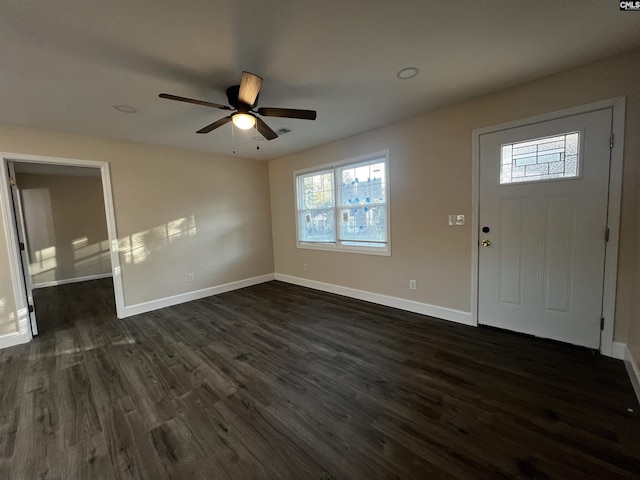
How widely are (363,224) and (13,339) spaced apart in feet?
15.0

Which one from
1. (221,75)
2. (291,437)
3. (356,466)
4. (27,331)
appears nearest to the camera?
(356,466)

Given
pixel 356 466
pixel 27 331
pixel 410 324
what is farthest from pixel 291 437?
pixel 27 331

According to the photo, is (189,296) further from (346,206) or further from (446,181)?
(446,181)

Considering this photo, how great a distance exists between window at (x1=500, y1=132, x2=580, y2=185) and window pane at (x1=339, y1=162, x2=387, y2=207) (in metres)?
1.45

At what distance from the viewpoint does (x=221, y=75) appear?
2172 mm

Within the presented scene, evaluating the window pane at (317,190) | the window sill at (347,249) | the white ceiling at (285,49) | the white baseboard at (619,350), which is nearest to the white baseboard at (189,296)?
the window sill at (347,249)

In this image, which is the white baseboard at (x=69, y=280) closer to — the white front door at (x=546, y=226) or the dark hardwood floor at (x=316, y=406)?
the dark hardwood floor at (x=316, y=406)

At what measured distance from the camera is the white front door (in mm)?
2309

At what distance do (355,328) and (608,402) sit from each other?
6.73ft

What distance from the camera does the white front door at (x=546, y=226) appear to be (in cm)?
231

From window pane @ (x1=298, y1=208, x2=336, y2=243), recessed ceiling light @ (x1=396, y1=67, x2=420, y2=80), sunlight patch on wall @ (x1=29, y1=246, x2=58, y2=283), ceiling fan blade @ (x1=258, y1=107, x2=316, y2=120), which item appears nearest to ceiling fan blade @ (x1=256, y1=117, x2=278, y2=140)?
ceiling fan blade @ (x1=258, y1=107, x2=316, y2=120)

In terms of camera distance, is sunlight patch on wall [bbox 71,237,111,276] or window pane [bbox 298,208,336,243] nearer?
window pane [bbox 298,208,336,243]

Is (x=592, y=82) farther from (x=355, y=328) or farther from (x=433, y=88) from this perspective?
(x=355, y=328)
